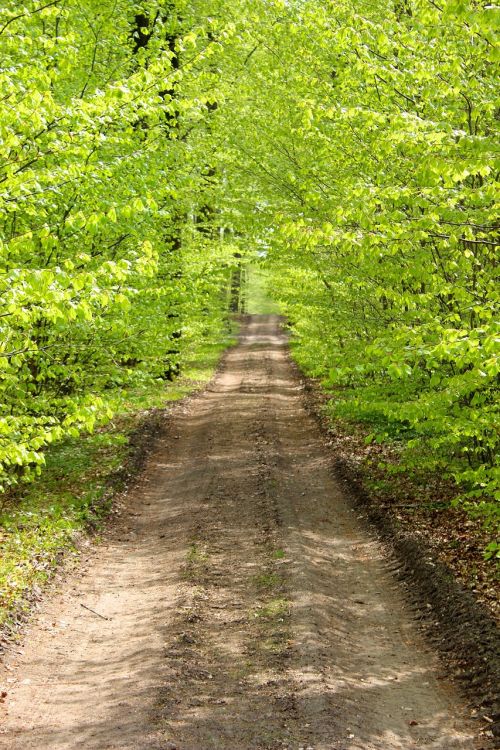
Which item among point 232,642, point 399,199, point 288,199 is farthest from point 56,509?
point 288,199

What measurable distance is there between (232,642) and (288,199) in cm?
1085

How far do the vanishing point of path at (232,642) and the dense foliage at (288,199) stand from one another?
2012 mm

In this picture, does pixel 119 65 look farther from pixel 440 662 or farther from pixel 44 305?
pixel 440 662

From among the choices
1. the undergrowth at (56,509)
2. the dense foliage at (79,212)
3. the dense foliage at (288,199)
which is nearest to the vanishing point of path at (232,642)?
the undergrowth at (56,509)

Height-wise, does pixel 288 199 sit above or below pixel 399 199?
above

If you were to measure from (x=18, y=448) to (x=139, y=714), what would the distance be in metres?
2.74

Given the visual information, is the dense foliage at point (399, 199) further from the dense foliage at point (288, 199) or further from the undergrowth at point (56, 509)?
the undergrowth at point (56, 509)

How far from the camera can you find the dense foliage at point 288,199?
7.27 meters

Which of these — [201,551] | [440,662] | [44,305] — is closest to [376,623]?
[440,662]

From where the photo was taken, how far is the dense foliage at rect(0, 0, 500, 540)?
7.27 meters

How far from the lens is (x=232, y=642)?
7.59 meters

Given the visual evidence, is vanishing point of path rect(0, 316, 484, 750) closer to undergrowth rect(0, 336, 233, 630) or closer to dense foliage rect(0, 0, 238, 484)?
undergrowth rect(0, 336, 233, 630)

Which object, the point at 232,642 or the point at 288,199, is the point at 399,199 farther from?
the point at 288,199

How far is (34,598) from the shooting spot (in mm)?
8602
